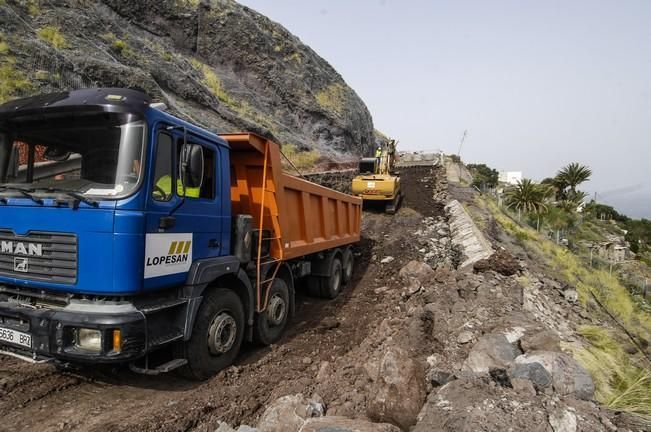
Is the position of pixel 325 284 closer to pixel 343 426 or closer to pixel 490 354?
pixel 490 354

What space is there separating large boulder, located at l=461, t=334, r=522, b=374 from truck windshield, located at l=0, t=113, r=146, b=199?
3.39m

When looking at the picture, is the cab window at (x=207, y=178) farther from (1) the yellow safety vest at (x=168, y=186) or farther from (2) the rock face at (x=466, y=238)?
(2) the rock face at (x=466, y=238)

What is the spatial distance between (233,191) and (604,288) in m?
11.0

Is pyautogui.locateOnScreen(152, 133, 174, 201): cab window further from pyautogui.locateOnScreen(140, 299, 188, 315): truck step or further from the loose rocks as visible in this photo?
the loose rocks

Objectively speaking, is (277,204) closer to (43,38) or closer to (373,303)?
(373,303)

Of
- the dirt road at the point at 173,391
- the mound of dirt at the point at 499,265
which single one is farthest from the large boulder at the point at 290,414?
the mound of dirt at the point at 499,265

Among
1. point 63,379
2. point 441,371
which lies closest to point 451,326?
point 441,371

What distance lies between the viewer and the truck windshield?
3.25 metres

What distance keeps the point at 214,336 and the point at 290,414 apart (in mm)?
1332

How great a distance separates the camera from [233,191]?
5.04 metres

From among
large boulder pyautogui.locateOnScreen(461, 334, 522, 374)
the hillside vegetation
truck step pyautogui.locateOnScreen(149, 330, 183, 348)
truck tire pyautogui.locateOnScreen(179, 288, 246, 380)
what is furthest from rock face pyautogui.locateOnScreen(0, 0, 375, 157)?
the hillside vegetation

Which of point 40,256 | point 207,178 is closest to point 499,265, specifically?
point 207,178

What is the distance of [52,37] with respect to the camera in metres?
13.2

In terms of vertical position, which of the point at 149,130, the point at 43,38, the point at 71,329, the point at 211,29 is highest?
the point at 211,29
